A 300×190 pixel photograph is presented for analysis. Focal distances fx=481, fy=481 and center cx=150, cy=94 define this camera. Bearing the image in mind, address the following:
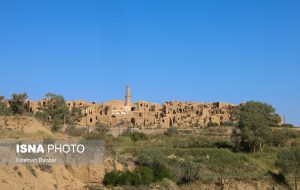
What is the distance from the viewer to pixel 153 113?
315 feet

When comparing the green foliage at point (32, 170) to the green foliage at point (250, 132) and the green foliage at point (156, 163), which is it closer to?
the green foliage at point (156, 163)

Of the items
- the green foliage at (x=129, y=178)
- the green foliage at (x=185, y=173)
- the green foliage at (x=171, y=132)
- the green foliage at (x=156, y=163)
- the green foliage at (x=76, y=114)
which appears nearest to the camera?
the green foliage at (x=129, y=178)

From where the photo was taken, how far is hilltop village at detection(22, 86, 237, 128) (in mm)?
86044

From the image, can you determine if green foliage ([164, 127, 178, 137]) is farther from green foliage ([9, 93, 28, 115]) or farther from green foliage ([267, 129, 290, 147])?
green foliage ([9, 93, 28, 115])

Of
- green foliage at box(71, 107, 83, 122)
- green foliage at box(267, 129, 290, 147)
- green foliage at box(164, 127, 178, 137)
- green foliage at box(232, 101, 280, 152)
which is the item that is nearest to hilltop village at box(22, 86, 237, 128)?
green foliage at box(71, 107, 83, 122)

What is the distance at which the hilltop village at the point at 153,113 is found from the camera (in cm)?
8604

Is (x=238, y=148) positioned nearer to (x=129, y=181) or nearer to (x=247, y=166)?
(x=247, y=166)

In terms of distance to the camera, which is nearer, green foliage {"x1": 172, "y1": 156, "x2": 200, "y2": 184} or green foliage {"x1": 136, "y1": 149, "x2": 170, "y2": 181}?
green foliage {"x1": 136, "y1": 149, "x2": 170, "y2": 181}

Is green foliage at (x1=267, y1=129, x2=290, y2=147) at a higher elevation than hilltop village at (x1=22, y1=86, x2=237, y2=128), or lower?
A: lower

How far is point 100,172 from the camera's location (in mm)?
33500

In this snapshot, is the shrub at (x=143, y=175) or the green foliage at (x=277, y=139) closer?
the shrub at (x=143, y=175)

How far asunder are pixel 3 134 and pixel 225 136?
43.2m

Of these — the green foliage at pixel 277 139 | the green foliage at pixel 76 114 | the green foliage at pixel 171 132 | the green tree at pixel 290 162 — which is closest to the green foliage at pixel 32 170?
the green tree at pixel 290 162

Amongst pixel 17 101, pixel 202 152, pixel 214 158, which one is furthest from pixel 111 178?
pixel 17 101
